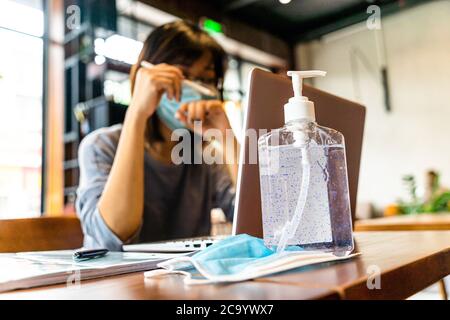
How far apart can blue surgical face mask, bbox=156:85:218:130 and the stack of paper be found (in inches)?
22.9

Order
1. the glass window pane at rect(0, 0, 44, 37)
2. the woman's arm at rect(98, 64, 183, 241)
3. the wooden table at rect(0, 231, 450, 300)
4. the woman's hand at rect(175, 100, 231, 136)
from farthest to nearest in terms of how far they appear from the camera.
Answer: the glass window pane at rect(0, 0, 44, 37) → the woman's hand at rect(175, 100, 231, 136) → the woman's arm at rect(98, 64, 183, 241) → the wooden table at rect(0, 231, 450, 300)

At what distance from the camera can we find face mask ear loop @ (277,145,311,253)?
0.47 m

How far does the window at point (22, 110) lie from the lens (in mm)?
3635

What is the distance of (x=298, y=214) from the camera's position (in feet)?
1.54

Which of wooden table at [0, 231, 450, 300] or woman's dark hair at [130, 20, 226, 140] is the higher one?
woman's dark hair at [130, 20, 226, 140]

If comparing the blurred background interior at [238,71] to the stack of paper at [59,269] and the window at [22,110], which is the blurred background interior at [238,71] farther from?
the stack of paper at [59,269]

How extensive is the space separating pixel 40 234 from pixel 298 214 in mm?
741

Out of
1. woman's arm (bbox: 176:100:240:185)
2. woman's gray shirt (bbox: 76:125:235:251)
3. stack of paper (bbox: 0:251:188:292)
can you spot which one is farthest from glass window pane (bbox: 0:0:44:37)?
stack of paper (bbox: 0:251:188:292)

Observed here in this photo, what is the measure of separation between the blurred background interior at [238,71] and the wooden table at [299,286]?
9.70 ft

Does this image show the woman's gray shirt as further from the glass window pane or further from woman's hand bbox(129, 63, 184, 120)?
the glass window pane

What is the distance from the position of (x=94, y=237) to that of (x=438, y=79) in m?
5.09

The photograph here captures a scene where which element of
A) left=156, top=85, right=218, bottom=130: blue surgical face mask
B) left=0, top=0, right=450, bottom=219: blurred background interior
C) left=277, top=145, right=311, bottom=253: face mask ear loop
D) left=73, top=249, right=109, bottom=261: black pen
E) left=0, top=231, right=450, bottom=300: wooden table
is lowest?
left=0, top=231, right=450, bottom=300: wooden table

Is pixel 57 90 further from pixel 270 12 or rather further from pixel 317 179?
pixel 317 179

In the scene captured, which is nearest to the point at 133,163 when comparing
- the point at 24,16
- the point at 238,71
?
the point at 24,16
